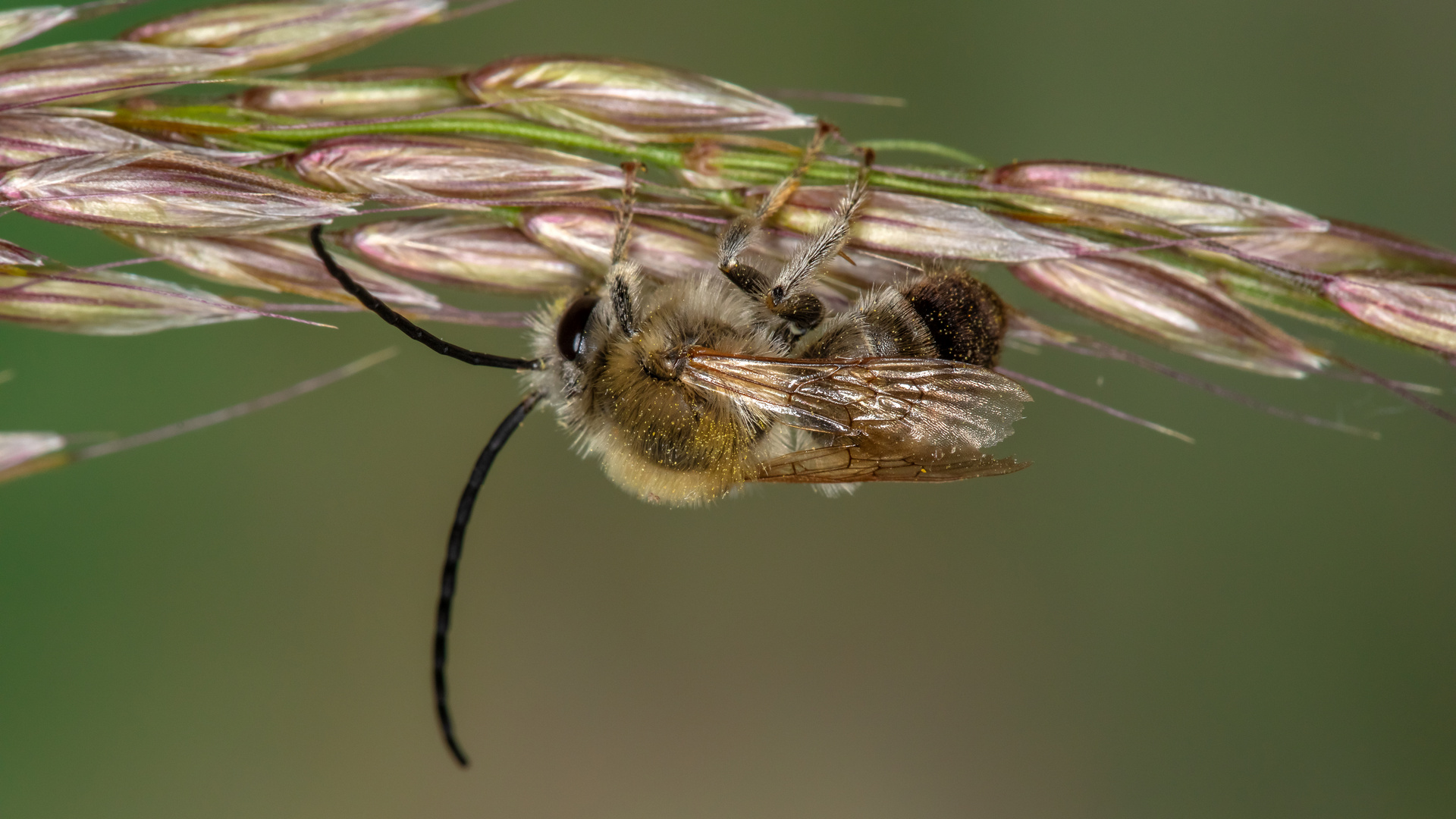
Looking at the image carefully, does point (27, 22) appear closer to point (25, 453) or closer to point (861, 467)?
point (25, 453)

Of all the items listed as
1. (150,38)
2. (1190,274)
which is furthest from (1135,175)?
(150,38)

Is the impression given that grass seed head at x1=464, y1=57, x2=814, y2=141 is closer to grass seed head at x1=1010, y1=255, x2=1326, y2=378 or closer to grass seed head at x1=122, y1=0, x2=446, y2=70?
grass seed head at x1=122, y1=0, x2=446, y2=70

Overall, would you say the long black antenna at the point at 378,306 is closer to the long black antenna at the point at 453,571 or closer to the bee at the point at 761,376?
the bee at the point at 761,376

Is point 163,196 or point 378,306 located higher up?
point 163,196

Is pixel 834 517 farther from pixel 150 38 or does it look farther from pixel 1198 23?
pixel 150 38

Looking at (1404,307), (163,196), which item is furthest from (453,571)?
(1404,307)

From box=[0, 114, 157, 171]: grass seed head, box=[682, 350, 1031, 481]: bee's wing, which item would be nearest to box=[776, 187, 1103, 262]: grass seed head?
box=[682, 350, 1031, 481]: bee's wing
